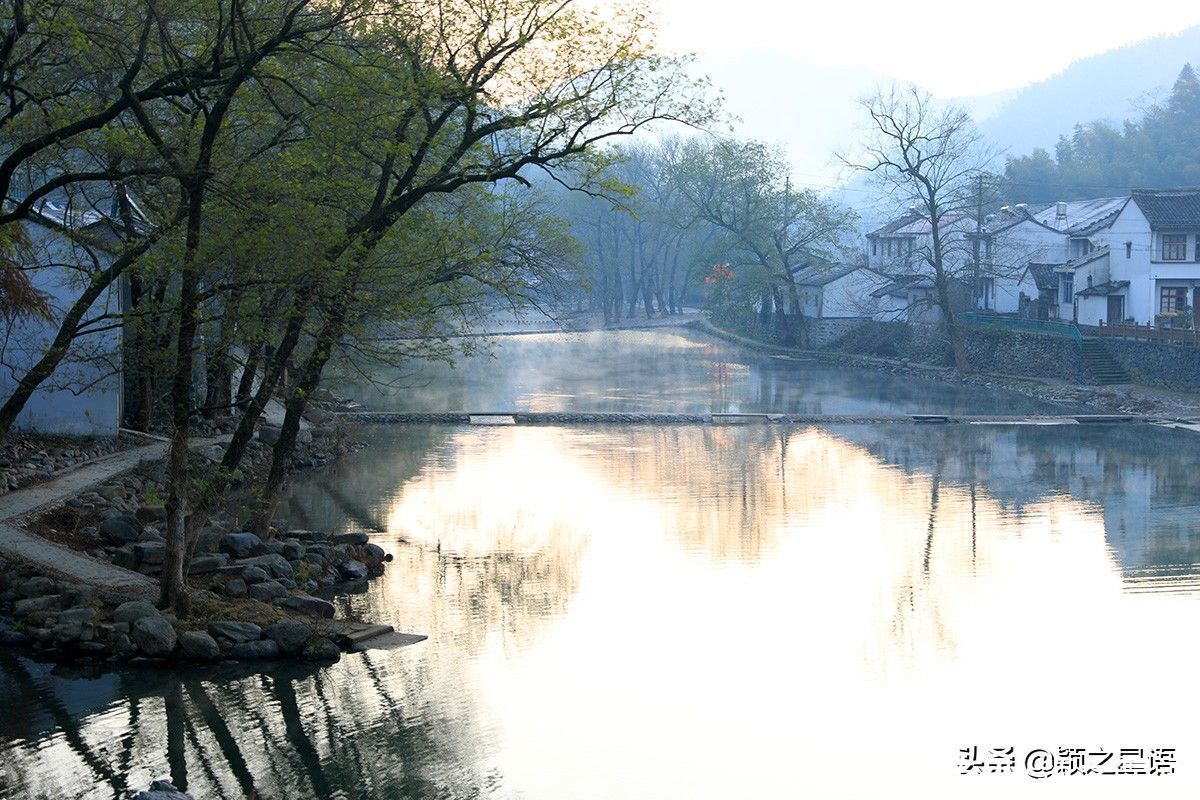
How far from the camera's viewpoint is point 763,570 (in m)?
20.5

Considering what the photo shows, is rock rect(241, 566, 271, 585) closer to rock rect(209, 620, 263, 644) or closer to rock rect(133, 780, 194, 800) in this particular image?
rock rect(209, 620, 263, 644)

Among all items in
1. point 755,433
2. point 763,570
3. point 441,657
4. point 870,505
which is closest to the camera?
point 441,657

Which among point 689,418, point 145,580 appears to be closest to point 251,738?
point 145,580

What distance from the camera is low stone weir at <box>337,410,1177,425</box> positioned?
38.6 meters

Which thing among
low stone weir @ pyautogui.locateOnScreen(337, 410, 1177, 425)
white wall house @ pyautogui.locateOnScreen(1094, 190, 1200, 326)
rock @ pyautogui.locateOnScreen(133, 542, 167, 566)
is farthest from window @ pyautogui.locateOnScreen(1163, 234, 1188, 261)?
rock @ pyautogui.locateOnScreen(133, 542, 167, 566)

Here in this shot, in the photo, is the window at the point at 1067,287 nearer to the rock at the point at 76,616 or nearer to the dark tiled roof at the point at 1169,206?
the dark tiled roof at the point at 1169,206

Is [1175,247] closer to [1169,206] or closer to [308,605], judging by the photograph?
[1169,206]

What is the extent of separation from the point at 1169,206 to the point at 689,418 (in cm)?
2485

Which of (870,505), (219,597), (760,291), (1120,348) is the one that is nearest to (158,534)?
(219,597)

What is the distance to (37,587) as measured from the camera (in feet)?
52.3

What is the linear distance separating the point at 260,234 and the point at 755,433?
24.5 meters

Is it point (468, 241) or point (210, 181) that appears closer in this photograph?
point (210, 181)

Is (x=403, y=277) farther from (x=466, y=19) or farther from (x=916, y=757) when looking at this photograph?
(x=916, y=757)

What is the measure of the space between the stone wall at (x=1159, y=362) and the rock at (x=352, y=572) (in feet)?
107
